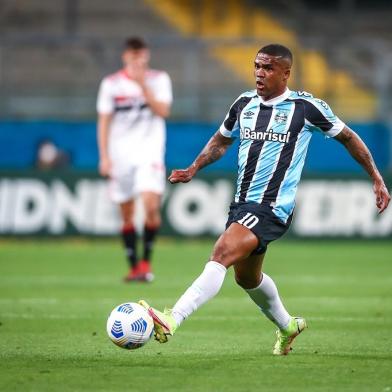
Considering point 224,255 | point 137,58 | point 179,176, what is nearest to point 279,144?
point 179,176

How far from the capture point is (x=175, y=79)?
22.9 metres

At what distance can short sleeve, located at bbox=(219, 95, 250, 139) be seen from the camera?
838 centimetres

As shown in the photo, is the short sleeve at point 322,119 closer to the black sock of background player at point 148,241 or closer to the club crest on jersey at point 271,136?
the club crest on jersey at point 271,136

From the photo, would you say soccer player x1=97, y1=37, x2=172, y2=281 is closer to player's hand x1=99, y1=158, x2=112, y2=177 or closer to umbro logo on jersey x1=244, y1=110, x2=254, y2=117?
A: player's hand x1=99, y1=158, x2=112, y2=177

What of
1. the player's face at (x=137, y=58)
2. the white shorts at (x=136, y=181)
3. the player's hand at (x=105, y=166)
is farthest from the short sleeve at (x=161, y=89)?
the player's hand at (x=105, y=166)

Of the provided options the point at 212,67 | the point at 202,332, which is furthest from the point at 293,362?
the point at 212,67

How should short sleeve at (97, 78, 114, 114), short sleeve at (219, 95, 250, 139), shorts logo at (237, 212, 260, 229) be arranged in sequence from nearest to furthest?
shorts logo at (237, 212, 260, 229) → short sleeve at (219, 95, 250, 139) → short sleeve at (97, 78, 114, 114)

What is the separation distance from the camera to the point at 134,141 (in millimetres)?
14062

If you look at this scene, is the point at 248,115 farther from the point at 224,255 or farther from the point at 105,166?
the point at 105,166

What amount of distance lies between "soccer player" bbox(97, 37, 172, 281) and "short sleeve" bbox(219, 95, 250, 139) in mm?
5249

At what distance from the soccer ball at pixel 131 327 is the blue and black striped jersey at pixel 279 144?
48.6 inches

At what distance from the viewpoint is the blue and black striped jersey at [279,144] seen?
8055mm

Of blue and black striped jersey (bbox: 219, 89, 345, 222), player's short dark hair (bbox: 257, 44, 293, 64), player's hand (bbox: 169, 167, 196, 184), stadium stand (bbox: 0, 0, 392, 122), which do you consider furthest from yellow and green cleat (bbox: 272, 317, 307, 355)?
stadium stand (bbox: 0, 0, 392, 122)

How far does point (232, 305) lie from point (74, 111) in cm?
1120
